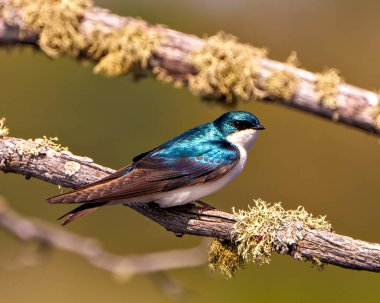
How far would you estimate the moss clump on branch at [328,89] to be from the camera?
13.9 ft

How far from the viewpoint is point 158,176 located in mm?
3777

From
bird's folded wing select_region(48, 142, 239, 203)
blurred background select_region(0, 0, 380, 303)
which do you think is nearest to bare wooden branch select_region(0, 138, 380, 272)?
bird's folded wing select_region(48, 142, 239, 203)

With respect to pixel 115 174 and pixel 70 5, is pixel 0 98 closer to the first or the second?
pixel 70 5

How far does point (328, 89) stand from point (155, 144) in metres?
1.98

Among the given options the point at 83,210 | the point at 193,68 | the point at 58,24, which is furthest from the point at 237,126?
the point at 58,24

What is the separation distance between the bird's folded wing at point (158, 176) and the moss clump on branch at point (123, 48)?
72cm

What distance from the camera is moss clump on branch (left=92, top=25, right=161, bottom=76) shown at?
444cm

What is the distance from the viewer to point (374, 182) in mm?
5996

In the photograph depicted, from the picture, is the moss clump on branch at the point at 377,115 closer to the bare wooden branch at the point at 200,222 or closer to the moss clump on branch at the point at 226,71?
the moss clump on branch at the point at 226,71

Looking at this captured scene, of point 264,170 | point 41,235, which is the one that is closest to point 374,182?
point 264,170

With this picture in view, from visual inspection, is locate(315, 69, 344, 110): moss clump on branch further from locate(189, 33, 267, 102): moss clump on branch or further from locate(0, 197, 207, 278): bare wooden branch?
locate(0, 197, 207, 278): bare wooden branch

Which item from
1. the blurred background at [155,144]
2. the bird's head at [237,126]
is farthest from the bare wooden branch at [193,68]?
the blurred background at [155,144]

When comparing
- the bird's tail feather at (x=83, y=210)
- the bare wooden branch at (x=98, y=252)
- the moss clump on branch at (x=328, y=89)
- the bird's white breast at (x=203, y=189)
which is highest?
the moss clump on branch at (x=328, y=89)

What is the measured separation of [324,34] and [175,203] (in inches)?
132
